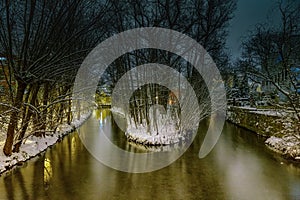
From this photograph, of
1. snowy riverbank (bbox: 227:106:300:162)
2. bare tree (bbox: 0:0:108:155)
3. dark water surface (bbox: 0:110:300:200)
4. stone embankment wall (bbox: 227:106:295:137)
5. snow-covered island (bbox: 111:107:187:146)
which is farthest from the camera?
snow-covered island (bbox: 111:107:187:146)

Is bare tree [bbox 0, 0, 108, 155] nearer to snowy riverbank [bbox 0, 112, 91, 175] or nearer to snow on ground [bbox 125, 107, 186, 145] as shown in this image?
snowy riverbank [bbox 0, 112, 91, 175]

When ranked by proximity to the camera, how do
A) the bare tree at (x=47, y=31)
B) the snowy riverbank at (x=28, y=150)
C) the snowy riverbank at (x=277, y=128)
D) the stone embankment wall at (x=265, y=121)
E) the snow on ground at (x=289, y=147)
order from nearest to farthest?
the bare tree at (x=47, y=31) → the snowy riverbank at (x=28, y=150) → the snow on ground at (x=289, y=147) → the snowy riverbank at (x=277, y=128) → the stone embankment wall at (x=265, y=121)

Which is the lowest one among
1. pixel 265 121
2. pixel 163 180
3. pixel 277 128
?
pixel 163 180

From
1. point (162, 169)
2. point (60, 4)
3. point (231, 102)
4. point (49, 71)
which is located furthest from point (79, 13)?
point (231, 102)

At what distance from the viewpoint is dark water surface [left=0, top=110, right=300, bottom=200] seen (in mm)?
7152

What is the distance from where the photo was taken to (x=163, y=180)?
27.8 feet

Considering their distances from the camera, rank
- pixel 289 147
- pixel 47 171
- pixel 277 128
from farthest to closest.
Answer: pixel 277 128 → pixel 289 147 → pixel 47 171

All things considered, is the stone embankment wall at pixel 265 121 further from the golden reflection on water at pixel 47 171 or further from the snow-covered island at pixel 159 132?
the golden reflection on water at pixel 47 171

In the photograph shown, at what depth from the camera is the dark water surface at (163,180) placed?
282 inches

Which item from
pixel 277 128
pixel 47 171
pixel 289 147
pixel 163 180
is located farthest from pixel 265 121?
pixel 47 171

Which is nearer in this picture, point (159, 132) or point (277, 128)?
point (277, 128)

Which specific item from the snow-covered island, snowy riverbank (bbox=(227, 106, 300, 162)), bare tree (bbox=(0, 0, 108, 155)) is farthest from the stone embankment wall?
bare tree (bbox=(0, 0, 108, 155))

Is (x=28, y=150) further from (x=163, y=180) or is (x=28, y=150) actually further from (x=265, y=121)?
(x=265, y=121)

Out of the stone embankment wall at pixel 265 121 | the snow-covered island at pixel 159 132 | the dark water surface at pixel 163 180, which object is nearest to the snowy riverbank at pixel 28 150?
the dark water surface at pixel 163 180
